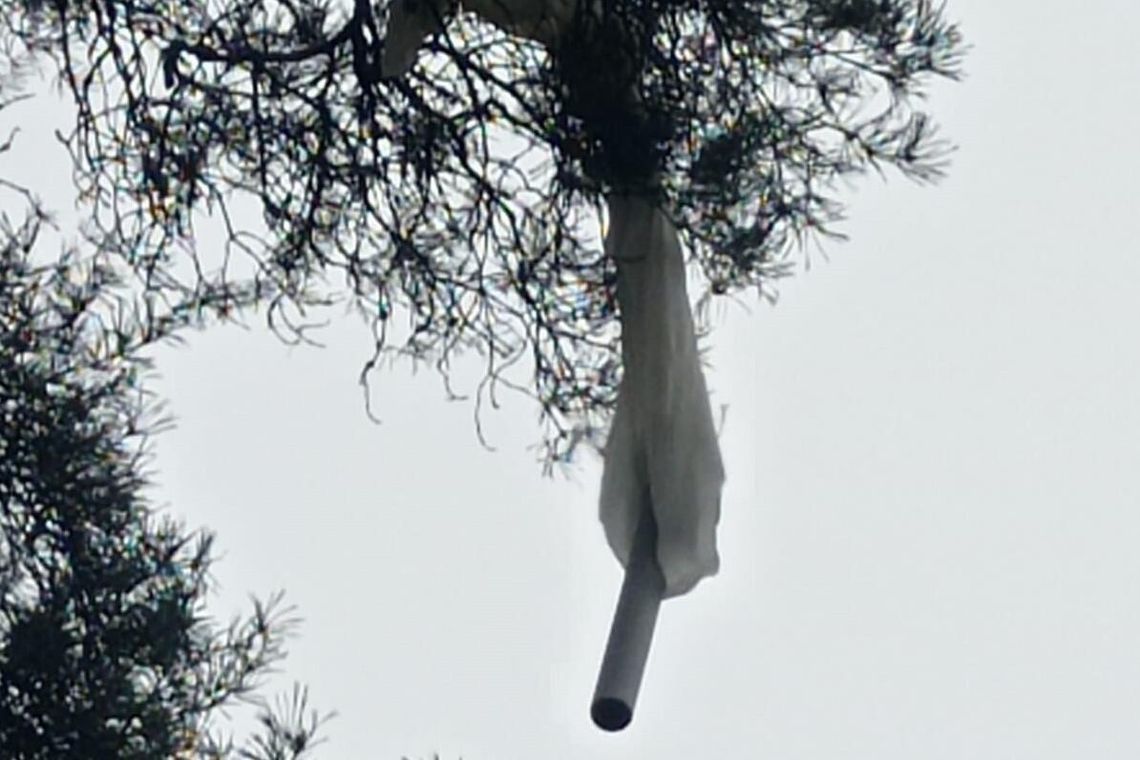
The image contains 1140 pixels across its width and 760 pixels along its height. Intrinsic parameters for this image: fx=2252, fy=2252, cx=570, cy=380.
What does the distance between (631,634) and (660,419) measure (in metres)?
0.25

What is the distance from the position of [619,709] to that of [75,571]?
104 cm

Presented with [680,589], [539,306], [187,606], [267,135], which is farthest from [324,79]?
[680,589]

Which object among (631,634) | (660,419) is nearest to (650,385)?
(660,419)

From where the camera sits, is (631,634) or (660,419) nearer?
(631,634)

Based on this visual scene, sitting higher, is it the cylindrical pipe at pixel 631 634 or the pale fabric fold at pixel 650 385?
the pale fabric fold at pixel 650 385

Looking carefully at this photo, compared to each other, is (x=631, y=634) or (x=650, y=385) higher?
(x=650, y=385)

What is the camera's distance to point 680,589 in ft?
6.98

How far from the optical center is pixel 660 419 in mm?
2211

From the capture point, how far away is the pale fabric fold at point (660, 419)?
2.15 meters

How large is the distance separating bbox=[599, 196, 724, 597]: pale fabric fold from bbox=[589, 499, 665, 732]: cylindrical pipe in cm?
1

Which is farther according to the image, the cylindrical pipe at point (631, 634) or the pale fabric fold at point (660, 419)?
the pale fabric fold at point (660, 419)

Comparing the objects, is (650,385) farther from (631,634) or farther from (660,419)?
(631,634)

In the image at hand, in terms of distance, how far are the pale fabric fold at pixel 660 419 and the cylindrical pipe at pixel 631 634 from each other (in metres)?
0.01

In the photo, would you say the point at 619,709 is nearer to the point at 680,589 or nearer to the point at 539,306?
the point at 680,589
